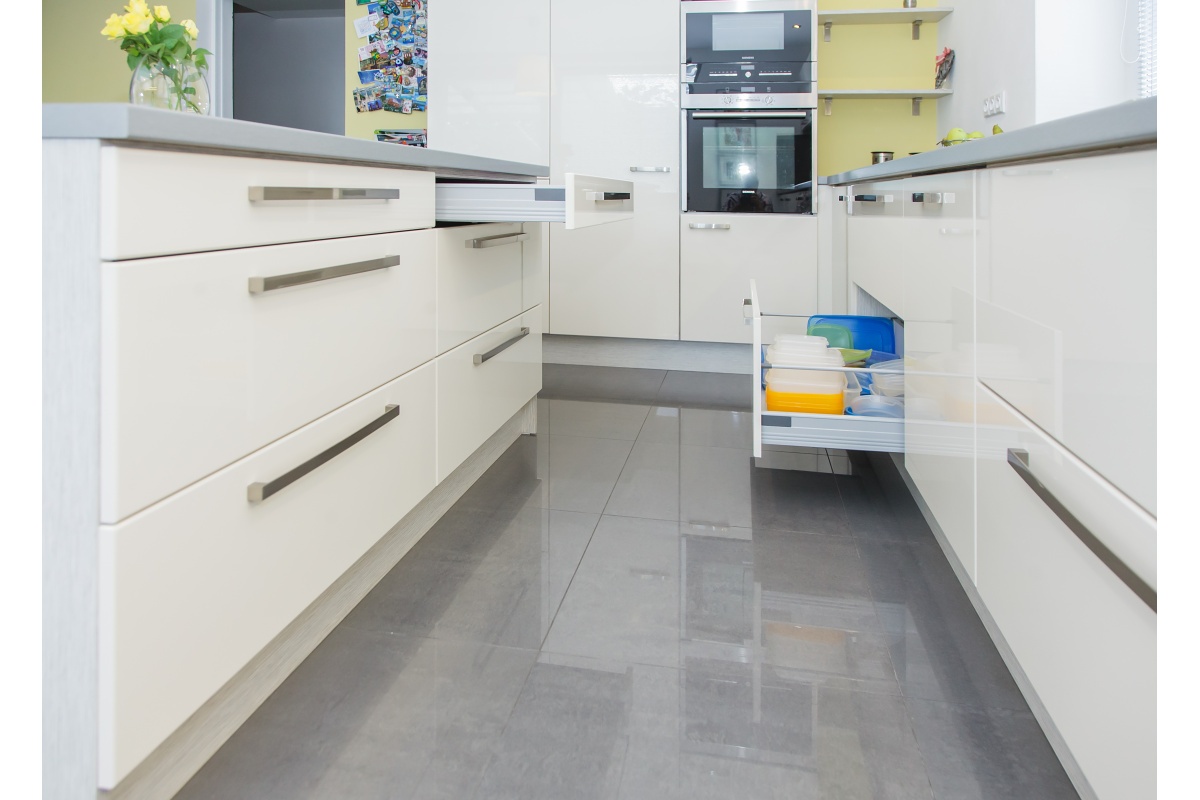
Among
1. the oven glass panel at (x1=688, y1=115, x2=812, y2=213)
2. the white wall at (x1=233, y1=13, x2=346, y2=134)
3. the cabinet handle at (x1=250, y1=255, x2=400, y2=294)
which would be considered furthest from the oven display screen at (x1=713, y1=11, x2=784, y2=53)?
the white wall at (x1=233, y1=13, x2=346, y2=134)

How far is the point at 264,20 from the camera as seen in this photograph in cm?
739

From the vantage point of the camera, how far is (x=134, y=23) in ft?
4.59

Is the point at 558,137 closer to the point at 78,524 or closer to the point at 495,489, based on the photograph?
the point at 495,489

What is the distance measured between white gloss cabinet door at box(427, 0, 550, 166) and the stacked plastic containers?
219cm

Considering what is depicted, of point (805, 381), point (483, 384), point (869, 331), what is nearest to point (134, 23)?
point (483, 384)

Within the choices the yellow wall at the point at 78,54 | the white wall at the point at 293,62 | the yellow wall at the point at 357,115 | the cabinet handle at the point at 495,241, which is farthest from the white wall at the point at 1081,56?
the white wall at the point at 293,62

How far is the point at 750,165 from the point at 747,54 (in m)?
0.48

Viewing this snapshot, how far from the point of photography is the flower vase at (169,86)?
145 cm

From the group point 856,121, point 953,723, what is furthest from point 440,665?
point 856,121

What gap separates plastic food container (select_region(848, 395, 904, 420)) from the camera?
2.28 m

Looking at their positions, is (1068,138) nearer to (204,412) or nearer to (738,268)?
(204,412)

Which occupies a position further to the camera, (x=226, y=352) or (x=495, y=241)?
(x=495, y=241)

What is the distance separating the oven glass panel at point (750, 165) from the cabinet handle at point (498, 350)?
168 cm

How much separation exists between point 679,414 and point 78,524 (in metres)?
2.60
